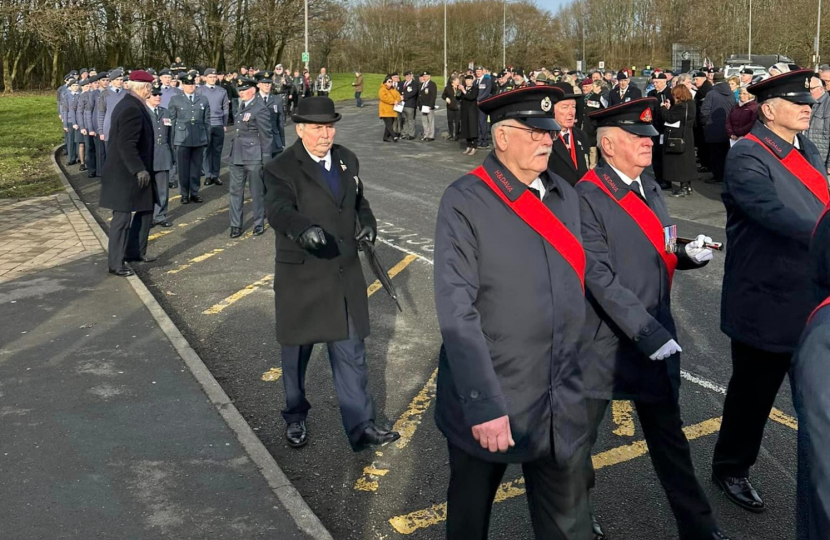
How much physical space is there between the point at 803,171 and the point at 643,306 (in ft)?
4.32

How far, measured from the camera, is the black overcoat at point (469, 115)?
2295cm

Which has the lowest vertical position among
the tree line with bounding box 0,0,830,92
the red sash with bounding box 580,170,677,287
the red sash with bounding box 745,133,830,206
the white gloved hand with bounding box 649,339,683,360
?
the white gloved hand with bounding box 649,339,683,360

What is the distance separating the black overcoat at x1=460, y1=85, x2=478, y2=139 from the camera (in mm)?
22947

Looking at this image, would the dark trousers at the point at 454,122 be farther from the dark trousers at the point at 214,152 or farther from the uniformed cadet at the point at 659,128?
the dark trousers at the point at 214,152

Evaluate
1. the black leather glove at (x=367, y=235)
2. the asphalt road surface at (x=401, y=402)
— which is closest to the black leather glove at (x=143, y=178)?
the asphalt road surface at (x=401, y=402)

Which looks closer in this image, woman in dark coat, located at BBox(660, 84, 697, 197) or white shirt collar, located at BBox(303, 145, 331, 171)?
white shirt collar, located at BBox(303, 145, 331, 171)

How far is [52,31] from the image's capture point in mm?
41094

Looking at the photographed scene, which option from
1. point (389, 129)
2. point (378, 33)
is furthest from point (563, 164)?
point (378, 33)

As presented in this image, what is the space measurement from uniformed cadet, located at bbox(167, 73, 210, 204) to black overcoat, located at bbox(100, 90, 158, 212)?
458 centimetres

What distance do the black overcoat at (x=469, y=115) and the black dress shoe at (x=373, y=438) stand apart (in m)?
17.8

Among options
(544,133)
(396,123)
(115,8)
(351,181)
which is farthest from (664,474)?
(115,8)

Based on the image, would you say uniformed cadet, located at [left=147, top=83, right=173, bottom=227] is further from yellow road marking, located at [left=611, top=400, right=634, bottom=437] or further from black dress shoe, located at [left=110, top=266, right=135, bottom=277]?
yellow road marking, located at [left=611, top=400, right=634, bottom=437]

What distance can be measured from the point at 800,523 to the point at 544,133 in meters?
1.91

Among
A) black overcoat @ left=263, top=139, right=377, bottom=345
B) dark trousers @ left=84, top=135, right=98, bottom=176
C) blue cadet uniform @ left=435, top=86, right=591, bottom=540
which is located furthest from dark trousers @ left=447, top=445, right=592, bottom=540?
dark trousers @ left=84, top=135, right=98, bottom=176
